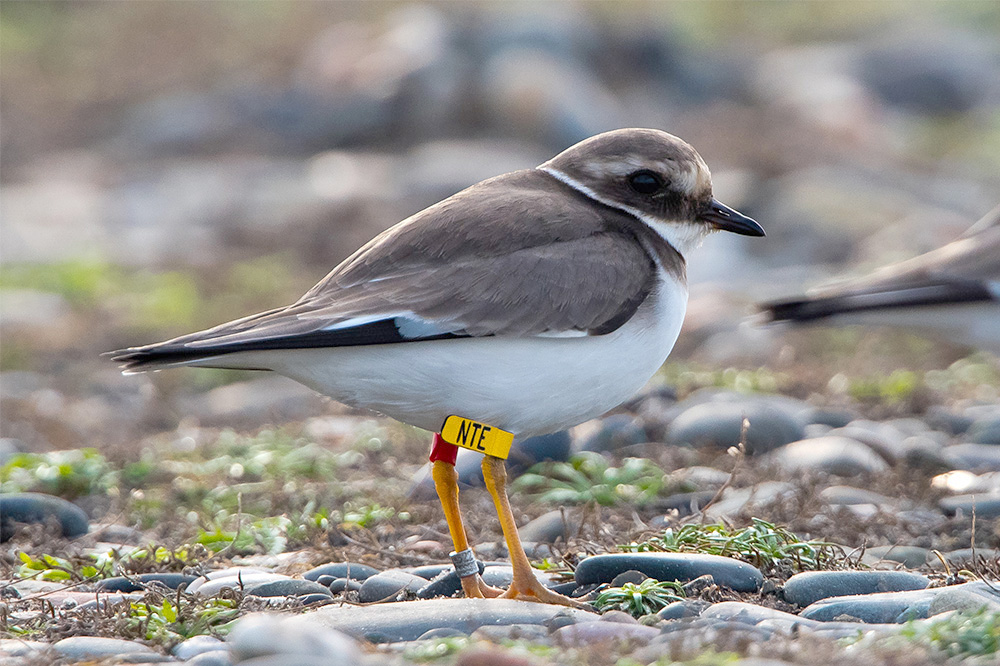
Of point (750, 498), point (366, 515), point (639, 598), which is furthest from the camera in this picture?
point (366, 515)

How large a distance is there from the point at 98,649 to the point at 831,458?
3.36m

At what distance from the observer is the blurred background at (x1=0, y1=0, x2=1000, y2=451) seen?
8609 mm

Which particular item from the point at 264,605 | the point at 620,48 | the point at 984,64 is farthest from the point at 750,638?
the point at 984,64

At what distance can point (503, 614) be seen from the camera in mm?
3406

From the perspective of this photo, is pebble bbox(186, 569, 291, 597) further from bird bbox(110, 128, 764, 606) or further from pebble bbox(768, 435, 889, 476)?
pebble bbox(768, 435, 889, 476)

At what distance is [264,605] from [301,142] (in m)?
14.2

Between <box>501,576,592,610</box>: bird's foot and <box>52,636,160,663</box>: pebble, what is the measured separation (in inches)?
43.5

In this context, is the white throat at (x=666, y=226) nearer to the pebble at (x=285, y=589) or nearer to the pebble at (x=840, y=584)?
the pebble at (x=840, y=584)

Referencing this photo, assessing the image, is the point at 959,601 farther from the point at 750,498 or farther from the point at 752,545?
the point at 750,498

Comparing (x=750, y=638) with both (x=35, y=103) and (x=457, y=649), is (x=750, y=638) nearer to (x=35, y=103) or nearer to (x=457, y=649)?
(x=457, y=649)

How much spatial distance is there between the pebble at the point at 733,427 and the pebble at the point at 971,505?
2.87ft

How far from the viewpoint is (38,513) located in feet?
15.9

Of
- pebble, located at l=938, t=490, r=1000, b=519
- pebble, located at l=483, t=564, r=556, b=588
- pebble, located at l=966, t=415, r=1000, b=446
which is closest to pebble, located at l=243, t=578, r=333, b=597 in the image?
pebble, located at l=483, t=564, r=556, b=588

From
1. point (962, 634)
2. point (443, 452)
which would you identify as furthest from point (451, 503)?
point (962, 634)
